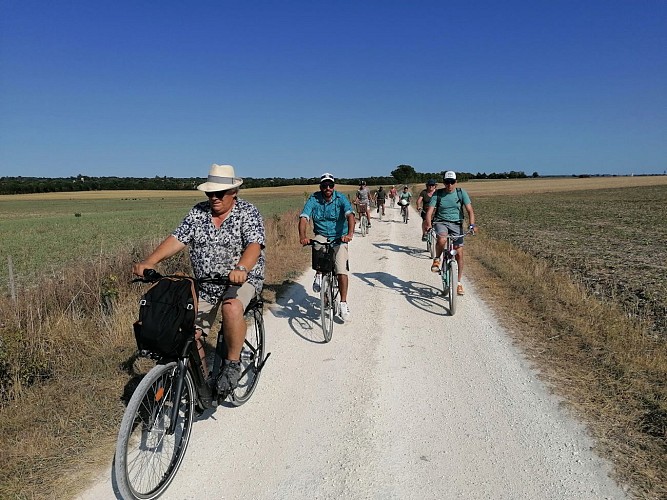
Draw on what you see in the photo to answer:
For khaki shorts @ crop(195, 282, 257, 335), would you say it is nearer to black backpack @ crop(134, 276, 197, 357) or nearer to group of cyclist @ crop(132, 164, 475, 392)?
group of cyclist @ crop(132, 164, 475, 392)

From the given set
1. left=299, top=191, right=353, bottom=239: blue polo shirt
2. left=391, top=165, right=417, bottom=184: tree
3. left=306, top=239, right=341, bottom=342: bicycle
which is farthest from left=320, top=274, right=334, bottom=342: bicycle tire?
left=391, top=165, right=417, bottom=184: tree

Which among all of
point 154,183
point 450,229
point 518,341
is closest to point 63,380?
point 518,341

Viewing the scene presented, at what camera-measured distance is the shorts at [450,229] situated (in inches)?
305

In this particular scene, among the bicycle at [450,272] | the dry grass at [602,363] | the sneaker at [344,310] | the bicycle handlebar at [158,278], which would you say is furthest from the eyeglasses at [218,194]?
the bicycle at [450,272]

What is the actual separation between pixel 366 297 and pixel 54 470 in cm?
567

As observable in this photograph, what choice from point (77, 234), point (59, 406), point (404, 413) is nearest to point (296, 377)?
point (404, 413)

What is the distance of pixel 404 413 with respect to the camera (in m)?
3.86

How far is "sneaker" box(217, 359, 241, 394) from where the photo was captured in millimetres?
3488

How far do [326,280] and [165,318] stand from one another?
324 cm

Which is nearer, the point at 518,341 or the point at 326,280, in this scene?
the point at 518,341

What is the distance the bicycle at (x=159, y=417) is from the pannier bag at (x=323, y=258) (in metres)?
2.66

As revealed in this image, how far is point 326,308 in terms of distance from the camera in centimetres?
575

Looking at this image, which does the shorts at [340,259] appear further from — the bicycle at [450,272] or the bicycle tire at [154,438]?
the bicycle tire at [154,438]

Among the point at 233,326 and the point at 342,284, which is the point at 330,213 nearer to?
the point at 342,284
